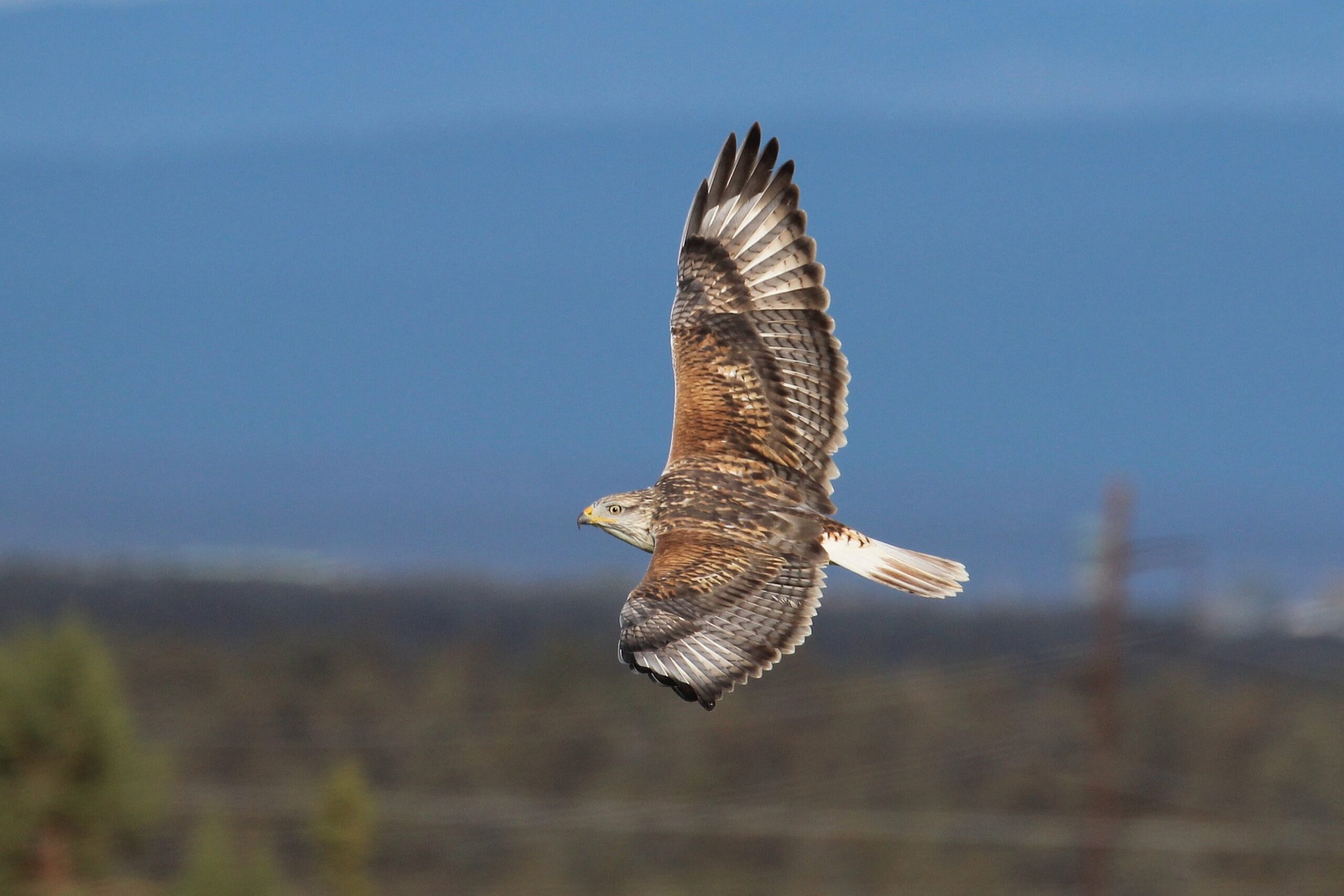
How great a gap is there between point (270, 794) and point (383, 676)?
662cm

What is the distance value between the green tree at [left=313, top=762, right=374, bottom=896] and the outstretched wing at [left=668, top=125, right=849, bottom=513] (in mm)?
12907

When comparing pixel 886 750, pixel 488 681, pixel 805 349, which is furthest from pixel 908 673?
pixel 805 349

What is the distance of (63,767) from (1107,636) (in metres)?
11.9

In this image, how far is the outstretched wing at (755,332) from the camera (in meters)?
8.37

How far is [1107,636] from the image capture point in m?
16.9

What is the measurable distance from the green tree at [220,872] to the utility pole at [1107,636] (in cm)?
825

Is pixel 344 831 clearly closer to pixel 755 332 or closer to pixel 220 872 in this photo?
pixel 220 872

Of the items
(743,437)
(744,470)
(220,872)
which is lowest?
(220,872)

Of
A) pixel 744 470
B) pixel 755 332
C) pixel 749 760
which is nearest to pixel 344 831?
pixel 749 760

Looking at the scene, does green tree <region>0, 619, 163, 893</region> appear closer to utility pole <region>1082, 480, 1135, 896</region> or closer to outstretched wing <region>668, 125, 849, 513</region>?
utility pole <region>1082, 480, 1135, 896</region>

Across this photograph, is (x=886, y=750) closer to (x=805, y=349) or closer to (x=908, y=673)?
(x=908, y=673)

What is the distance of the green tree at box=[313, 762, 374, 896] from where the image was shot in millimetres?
20547

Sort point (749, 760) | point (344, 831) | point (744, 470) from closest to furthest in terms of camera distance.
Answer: point (744, 470) < point (344, 831) < point (749, 760)

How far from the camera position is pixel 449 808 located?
1166 inches
